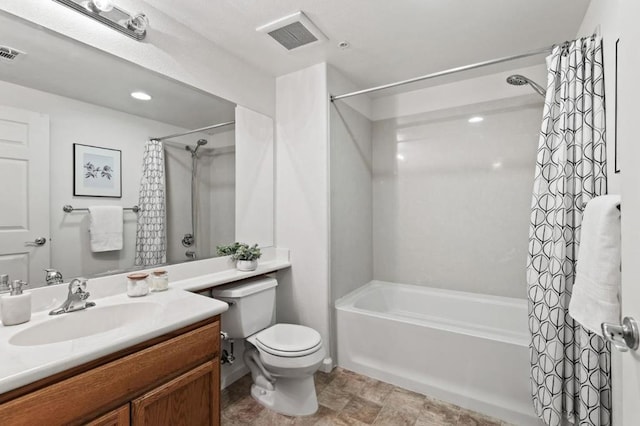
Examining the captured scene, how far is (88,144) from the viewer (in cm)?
150

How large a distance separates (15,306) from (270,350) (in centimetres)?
120

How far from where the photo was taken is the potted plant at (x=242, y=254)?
215 centimetres

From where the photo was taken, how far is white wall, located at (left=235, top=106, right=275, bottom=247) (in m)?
2.30

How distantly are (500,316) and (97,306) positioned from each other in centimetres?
278

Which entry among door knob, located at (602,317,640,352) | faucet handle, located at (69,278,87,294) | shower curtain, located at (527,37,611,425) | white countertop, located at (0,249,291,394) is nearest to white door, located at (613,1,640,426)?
door knob, located at (602,317,640,352)

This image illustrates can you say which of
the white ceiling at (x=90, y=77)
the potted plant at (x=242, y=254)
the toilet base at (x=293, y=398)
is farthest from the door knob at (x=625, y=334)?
the white ceiling at (x=90, y=77)

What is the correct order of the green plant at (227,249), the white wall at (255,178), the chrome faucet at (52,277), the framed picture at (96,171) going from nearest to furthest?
1. the chrome faucet at (52,277)
2. the framed picture at (96,171)
3. the green plant at (227,249)
4. the white wall at (255,178)

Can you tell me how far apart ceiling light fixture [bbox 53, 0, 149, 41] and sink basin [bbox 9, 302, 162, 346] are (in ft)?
4.46

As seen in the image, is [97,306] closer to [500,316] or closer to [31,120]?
[31,120]

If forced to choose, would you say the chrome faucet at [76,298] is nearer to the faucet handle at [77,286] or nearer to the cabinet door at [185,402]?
the faucet handle at [77,286]

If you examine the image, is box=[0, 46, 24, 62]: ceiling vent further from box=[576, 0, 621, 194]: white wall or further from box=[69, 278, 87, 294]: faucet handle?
box=[576, 0, 621, 194]: white wall

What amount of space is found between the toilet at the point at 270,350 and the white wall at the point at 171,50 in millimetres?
1372

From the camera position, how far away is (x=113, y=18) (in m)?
1.51

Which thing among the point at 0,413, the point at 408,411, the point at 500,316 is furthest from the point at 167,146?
the point at 500,316
